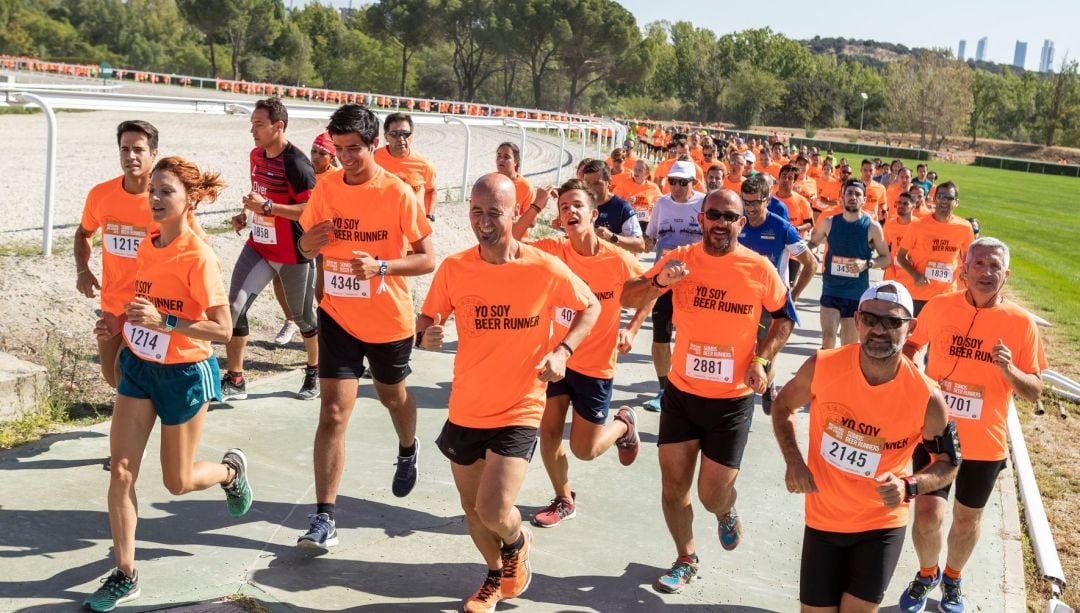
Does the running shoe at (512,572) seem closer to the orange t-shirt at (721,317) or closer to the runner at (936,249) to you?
the orange t-shirt at (721,317)

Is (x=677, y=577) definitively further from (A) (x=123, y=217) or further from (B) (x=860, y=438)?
(A) (x=123, y=217)

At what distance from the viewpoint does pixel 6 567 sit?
5043mm

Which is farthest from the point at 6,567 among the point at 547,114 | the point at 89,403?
the point at 547,114

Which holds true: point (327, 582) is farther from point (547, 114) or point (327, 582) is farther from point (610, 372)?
point (547, 114)

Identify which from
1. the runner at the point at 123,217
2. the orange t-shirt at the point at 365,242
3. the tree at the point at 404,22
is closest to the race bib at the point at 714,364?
the orange t-shirt at the point at 365,242

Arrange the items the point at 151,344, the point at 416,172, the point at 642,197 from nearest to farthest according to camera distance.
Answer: the point at 151,344 → the point at 416,172 → the point at 642,197

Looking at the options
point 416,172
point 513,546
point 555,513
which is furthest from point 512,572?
point 416,172

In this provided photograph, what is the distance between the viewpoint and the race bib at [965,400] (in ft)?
18.5

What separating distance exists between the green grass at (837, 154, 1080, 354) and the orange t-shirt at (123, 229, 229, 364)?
42.2ft

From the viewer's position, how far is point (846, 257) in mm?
10008

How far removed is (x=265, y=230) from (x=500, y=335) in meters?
3.77

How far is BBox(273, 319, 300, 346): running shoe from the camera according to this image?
10.3 metres

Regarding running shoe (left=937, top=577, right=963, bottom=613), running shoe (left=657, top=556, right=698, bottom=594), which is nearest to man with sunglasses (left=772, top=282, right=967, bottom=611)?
running shoe (left=657, top=556, right=698, bottom=594)

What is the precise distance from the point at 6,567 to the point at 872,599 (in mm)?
3919
